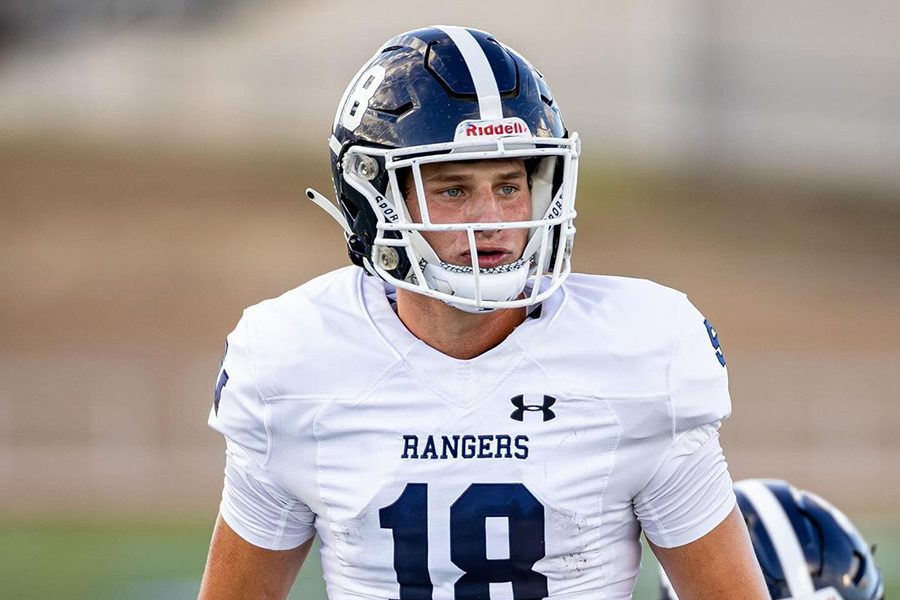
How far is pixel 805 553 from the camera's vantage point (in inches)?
109

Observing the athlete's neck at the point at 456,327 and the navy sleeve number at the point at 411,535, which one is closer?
the navy sleeve number at the point at 411,535

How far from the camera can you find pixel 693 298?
14.5 meters

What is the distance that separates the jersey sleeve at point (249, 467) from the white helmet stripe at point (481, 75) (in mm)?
548

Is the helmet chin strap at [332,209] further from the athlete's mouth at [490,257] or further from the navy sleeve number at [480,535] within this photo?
the navy sleeve number at [480,535]

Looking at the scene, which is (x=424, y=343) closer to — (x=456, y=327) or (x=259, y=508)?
(x=456, y=327)

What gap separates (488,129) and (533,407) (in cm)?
44

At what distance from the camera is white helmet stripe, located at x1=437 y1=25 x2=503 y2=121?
232cm

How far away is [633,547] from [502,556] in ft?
0.83

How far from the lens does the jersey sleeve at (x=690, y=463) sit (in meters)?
2.29

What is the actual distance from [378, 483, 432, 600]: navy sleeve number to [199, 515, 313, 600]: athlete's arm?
11.3 inches

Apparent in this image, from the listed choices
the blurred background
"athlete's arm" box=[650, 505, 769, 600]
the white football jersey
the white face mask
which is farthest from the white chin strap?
the blurred background

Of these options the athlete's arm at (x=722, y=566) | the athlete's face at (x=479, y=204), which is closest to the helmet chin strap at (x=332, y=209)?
the athlete's face at (x=479, y=204)

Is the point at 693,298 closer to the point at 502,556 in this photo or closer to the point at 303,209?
the point at 303,209

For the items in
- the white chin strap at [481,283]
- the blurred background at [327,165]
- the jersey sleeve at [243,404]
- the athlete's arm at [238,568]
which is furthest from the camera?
the blurred background at [327,165]
